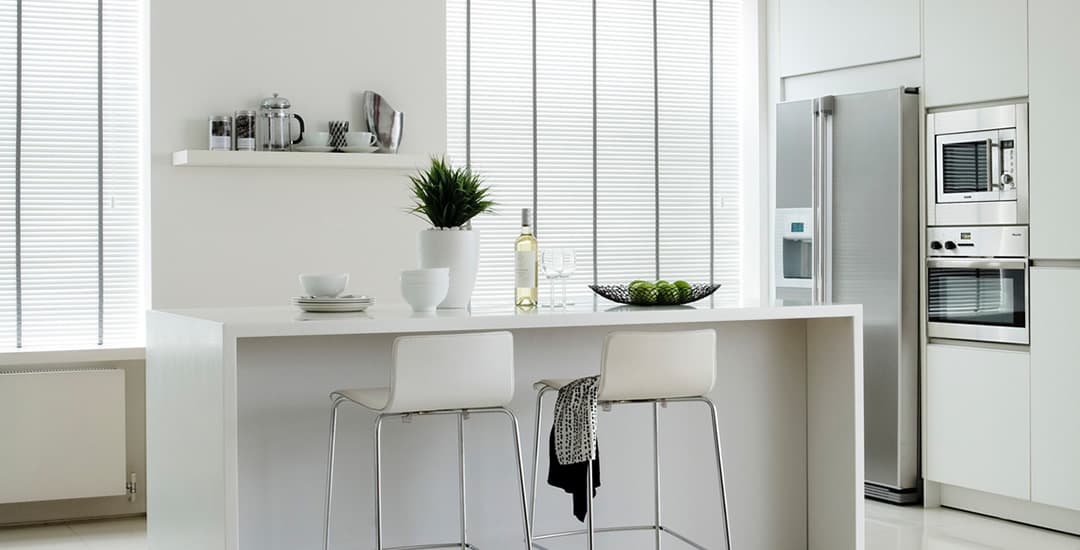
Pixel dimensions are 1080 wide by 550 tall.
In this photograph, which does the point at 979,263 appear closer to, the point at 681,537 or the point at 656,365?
the point at 681,537

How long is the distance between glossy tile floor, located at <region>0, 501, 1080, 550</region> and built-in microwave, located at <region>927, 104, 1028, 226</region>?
128 centimetres

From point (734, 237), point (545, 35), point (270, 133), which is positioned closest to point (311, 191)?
point (270, 133)

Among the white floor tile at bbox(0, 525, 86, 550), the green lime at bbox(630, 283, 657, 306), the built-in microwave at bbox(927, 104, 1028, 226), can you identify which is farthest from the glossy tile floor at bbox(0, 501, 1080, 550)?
the green lime at bbox(630, 283, 657, 306)

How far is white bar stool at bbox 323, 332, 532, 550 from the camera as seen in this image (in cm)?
305

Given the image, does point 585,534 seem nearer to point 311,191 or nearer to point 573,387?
point 573,387

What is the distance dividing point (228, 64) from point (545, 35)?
1.77 m

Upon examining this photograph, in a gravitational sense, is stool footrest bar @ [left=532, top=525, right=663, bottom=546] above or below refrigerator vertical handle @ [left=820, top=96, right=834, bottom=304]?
below

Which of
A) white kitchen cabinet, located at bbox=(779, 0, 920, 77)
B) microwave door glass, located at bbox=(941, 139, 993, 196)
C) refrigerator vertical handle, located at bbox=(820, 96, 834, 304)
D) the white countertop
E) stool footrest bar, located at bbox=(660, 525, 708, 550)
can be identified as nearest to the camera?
the white countertop

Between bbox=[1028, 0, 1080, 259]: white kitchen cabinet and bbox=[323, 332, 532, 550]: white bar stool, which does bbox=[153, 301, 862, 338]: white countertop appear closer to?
bbox=[323, 332, 532, 550]: white bar stool

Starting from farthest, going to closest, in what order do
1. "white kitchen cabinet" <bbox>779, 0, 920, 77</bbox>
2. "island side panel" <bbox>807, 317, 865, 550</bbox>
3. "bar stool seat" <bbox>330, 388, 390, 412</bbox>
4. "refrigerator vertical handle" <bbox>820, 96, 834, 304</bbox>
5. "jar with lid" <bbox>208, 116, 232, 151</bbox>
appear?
"refrigerator vertical handle" <bbox>820, 96, 834, 304</bbox> < "white kitchen cabinet" <bbox>779, 0, 920, 77</bbox> < "jar with lid" <bbox>208, 116, 232, 151</bbox> < "island side panel" <bbox>807, 317, 865, 550</bbox> < "bar stool seat" <bbox>330, 388, 390, 412</bbox>

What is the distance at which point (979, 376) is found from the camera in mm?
5000

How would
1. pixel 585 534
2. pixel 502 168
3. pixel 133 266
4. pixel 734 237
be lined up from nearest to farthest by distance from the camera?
pixel 585 534 < pixel 133 266 < pixel 502 168 < pixel 734 237

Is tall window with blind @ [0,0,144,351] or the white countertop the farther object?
tall window with blind @ [0,0,144,351]

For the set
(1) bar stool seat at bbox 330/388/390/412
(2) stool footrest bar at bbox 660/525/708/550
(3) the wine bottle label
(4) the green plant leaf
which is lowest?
(2) stool footrest bar at bbox 660/525/708/550
